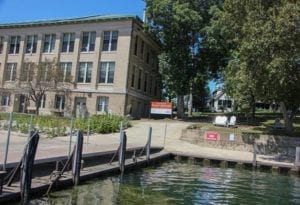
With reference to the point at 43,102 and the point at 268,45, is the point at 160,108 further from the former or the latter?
the point at 268,45

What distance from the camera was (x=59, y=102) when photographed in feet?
183

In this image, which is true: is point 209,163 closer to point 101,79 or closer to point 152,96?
point 101,79

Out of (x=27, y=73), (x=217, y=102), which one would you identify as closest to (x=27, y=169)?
(x=27, y=73)

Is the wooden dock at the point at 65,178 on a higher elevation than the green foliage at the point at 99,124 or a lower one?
lower

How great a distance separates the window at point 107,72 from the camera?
53156 millimetres

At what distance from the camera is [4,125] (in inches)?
1359

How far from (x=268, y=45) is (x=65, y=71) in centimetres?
3096

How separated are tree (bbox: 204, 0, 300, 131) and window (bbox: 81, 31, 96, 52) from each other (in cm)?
2280

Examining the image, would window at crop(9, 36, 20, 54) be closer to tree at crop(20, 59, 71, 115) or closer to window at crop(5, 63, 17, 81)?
window at crop(5, 63, 17, 81)

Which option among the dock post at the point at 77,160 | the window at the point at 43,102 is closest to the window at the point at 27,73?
the window at the point at 43,102

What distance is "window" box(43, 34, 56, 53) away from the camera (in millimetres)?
57500

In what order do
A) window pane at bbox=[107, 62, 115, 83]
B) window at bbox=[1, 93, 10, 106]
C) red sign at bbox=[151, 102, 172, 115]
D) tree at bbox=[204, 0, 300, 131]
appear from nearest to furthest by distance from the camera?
tree at bbox=[204, 0, 300, 131] → red sign at bbox=[151, 102, 172, 115] → window pane at bbox=[107, 62, 115, 83] → window at bbox=[1, 93, 10, 106]

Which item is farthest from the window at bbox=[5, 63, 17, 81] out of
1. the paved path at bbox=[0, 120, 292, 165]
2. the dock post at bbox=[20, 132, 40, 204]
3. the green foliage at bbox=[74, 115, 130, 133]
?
the dock post at bbox=[20, 132, 40, 204]

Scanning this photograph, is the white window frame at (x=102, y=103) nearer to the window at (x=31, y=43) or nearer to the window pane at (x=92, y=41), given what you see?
the window pane at (x=92, y=41)
